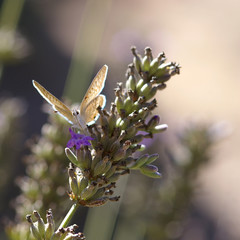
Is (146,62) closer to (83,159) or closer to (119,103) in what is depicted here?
(119,103)

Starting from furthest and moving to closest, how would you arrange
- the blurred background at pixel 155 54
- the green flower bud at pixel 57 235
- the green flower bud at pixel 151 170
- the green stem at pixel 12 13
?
1. the blurred background at pixel 155 54
2. the green stem at pixel 12 13
3. the green flower bud at pixel 151 170
4. the green flower bud at pixel 57 235

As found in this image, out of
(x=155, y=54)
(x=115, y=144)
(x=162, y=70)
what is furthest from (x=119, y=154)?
(x=155, y=54)

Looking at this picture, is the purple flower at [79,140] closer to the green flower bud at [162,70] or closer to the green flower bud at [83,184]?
the green flower bud at [83,184]

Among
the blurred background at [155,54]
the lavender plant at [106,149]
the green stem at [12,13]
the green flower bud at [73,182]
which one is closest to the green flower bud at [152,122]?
the lavender plant at [106,149]

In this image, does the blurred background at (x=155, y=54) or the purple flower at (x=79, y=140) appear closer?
the purple flower at (x=79, y=140)

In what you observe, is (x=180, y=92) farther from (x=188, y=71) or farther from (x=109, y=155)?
(x=109, y=155)

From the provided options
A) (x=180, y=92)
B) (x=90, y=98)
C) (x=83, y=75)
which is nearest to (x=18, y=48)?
(x=83, y=75)
